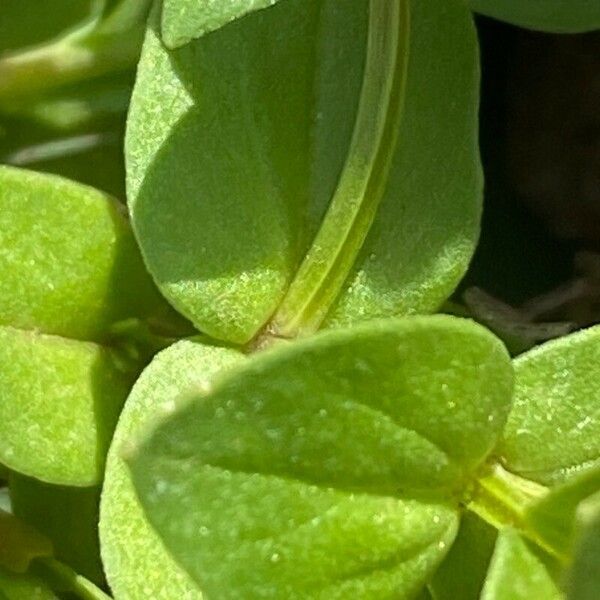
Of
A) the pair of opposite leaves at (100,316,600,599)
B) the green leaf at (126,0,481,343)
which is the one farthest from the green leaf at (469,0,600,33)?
the pair of opposite leaves at (100,316,600,599)

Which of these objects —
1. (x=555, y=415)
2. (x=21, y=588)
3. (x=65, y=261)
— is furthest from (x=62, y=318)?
(x=555, y=415)

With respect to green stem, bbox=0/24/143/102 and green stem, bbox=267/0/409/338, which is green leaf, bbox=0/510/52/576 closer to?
green stem, bbox=267/0/409/338

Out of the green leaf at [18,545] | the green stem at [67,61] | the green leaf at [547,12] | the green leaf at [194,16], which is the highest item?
the green leaf at [194,16]

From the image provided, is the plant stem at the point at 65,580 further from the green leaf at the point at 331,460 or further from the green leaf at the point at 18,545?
the green leaf at the point at 331,460

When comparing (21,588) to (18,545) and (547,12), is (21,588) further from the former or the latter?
(547,12)

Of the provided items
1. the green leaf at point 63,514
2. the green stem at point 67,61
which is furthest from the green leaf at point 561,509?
the green stem at point 67,61

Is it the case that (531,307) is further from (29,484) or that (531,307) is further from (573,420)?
(29,484)
